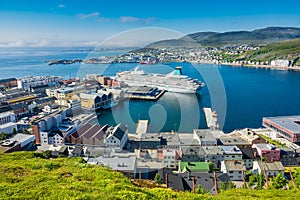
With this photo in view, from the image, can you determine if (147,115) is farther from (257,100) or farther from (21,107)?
(257,100)

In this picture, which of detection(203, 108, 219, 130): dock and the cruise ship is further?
the cruise ship

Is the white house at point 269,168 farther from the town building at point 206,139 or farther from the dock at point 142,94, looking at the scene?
the dock at point 142,94

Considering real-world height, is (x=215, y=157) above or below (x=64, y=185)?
below

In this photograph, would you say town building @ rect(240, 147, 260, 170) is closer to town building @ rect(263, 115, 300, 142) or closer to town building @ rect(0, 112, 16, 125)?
town building @ rect(263, 115, 300, 142)

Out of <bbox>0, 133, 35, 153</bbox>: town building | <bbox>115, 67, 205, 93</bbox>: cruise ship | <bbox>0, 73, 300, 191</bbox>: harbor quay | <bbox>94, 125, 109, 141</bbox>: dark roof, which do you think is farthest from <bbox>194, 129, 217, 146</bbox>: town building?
<bbox>115, 67, 205, 93</bbox>: cruise ship

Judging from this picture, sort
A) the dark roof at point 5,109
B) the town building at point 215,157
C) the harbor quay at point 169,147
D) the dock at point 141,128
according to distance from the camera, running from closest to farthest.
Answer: the harbor quay at point 169,147, the town building at point 215,157, the dock at point 141,128, the dark roof at point 5,109

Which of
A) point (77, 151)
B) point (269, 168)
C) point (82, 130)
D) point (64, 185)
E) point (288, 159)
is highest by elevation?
point (64, 185)

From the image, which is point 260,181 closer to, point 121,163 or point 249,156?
point 249,156

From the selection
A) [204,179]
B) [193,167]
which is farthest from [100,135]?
[204,179]

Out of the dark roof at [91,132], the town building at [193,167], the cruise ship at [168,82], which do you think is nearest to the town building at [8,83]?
the cruise ship at [168,82]
